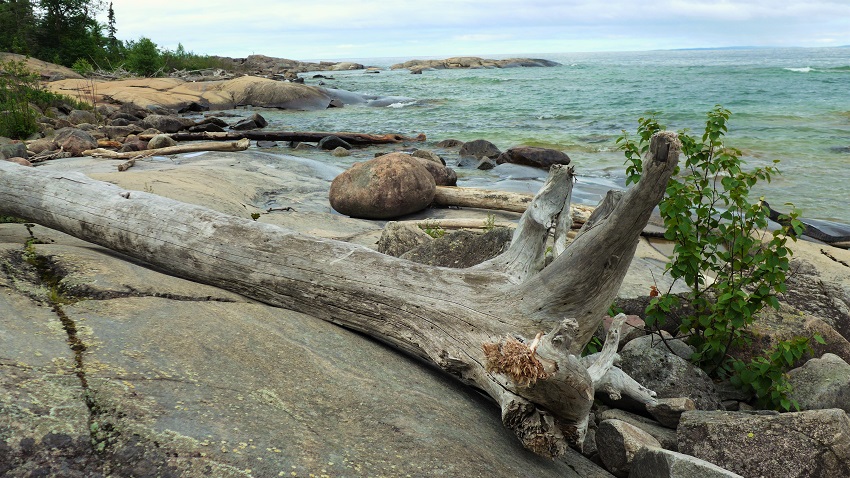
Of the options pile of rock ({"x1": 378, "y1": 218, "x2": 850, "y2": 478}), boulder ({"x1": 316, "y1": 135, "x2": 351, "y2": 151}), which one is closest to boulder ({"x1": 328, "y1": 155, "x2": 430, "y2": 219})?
pile of rock ({"x1": 378, "y1": 218, "x2": 850, "y2": 478})

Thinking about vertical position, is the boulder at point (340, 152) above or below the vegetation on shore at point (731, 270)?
below

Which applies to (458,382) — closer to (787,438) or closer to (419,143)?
(787,438)

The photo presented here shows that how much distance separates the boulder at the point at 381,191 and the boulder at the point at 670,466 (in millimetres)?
6086

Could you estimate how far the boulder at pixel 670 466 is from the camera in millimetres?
2545

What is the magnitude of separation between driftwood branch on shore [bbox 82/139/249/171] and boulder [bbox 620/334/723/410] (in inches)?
315

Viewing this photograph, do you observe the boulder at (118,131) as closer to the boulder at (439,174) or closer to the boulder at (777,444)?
the boulder at (439,174)

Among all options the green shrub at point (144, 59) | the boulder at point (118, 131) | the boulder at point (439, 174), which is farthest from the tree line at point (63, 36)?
the boulder at point (439, 174)

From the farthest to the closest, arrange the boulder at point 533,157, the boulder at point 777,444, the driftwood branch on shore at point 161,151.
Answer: the boulder at point 533,157
the driftwood branch on shore at point 161,151
the boulder at point 777,444

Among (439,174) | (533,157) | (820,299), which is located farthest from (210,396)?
(533,157)

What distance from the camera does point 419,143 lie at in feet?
58.0

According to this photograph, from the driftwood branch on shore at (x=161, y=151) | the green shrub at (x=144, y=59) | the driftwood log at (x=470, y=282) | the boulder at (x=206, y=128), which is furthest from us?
the green shrub at (x=144, y=59)

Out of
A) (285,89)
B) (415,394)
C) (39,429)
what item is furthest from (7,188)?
(285,89)

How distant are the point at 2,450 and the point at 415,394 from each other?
5.26 feet

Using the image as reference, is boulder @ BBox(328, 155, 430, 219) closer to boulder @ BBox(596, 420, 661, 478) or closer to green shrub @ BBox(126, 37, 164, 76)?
boulder @ BBox(596, 420, 661, 478)
